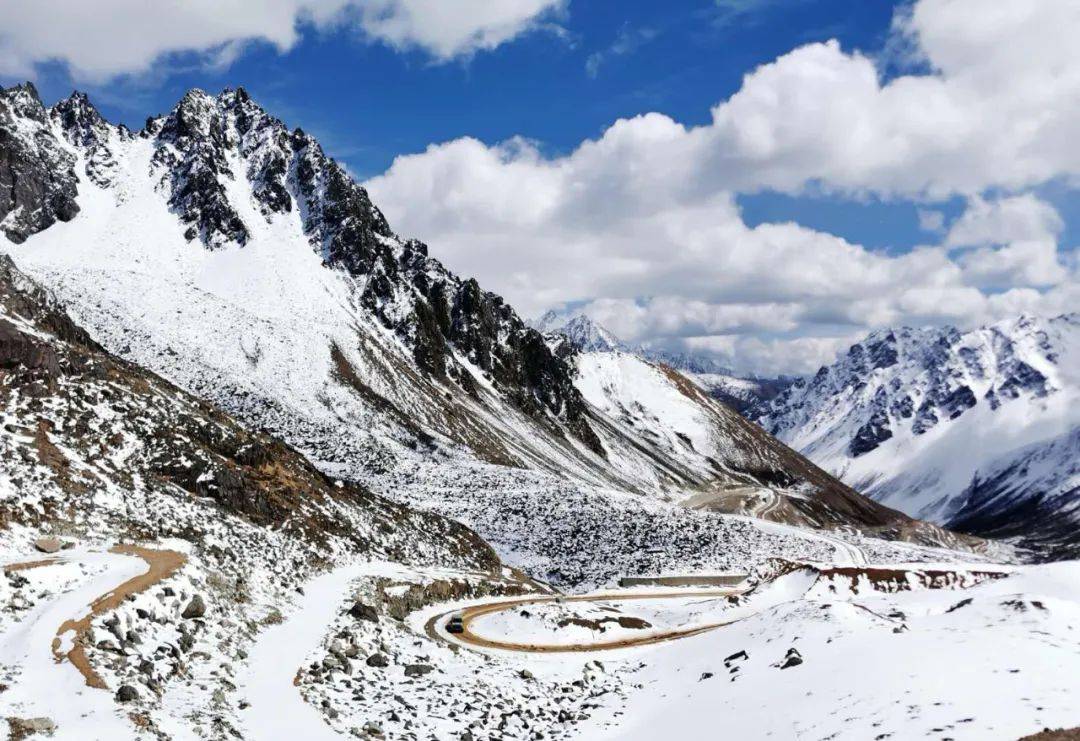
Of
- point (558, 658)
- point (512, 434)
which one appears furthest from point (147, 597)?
point (512, 434)

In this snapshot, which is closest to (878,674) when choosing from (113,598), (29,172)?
(113,598)

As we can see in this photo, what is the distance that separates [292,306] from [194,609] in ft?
405

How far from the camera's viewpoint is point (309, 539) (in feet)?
139

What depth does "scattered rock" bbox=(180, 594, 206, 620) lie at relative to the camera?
22.3m

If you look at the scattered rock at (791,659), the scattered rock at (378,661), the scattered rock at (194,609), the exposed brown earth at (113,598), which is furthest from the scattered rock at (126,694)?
the scattered rock at (791,659)

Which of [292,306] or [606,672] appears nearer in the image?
[606,672]

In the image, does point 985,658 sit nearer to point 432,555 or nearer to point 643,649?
point 643,649

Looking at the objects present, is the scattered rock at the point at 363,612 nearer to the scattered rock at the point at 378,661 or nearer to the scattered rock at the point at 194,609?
the scattered rock at the point at 378,661

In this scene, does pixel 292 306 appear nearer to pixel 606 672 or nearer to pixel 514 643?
pixel 514 643

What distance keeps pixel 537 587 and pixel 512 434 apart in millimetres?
100107

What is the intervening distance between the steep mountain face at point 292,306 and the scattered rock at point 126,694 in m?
53.7

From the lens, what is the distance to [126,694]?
15477 mm

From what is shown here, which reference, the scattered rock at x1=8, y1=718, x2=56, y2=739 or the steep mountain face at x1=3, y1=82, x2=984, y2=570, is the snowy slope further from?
the steep mountain face at x1=3, y1=82, x2=984, y2=570

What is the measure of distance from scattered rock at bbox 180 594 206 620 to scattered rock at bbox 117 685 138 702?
6.73 m
